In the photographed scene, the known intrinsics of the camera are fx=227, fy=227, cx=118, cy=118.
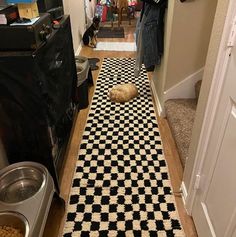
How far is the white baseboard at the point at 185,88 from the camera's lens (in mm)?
2230

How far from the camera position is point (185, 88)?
230 centimetres

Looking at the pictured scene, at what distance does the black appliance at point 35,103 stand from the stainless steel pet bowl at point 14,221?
0.39m

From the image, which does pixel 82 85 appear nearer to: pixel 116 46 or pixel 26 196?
pixel 26 196

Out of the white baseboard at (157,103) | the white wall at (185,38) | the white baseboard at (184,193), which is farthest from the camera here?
the white baseboard at (157,103)

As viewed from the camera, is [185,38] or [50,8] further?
[185,38]

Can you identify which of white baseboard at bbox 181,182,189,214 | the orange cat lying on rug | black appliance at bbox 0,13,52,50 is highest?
black appliance at bbox 0,13,52,50

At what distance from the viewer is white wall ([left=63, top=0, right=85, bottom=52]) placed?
3.61 meters

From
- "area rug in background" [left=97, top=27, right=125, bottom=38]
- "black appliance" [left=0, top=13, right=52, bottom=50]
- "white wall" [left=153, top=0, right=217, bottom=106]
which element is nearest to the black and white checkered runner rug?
"white wall" [left=153, top=0, right=217, bottom=106]

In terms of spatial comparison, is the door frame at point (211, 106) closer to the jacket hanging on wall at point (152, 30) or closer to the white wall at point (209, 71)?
the white wall at point (209, 71)

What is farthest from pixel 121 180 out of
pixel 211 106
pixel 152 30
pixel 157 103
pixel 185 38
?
pixel 152 30

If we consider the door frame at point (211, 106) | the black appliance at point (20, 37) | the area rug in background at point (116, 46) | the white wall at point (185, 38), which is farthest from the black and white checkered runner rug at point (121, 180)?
the area rug in background at point (116, 46)

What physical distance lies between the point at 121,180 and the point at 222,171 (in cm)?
87

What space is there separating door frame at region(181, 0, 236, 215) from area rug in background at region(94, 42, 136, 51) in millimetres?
3439

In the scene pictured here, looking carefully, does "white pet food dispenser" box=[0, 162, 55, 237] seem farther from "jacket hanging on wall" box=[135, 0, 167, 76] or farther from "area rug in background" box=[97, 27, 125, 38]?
"area rug in background" box=[97, 27, 125, 38]
